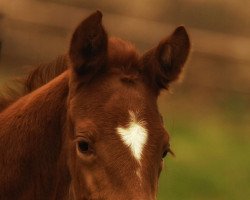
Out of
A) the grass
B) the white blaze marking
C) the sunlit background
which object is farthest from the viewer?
the sunlit background

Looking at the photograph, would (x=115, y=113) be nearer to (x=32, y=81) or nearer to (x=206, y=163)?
(x=32, y=81)

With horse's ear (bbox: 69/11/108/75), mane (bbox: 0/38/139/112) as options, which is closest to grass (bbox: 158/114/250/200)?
mane (bbox: 0/38/139/112)

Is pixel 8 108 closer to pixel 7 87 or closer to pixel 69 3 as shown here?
pixel 7 87

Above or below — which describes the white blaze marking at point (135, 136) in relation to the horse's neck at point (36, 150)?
above

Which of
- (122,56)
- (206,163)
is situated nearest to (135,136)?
(122,56)

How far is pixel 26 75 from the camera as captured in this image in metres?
5.26

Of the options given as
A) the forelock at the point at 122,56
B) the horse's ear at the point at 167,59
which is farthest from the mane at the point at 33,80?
the horse's ear at the point at 167,59

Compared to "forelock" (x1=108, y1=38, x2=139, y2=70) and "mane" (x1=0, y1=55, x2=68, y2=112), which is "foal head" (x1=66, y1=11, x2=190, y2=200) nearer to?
"forelock" (x1=108, y1=38, x2=139, y2=70)

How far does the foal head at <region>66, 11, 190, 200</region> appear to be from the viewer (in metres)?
4.30

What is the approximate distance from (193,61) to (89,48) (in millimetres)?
7705

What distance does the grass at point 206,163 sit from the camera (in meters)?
9.34

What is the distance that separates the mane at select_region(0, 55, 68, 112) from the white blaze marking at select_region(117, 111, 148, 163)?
869mm

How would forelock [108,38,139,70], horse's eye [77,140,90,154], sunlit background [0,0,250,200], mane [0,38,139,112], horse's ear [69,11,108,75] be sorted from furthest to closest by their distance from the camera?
sunlit background [0,0,250,200] → mane [0,38,139,112] → forelock [108,38,139,70] → horse's ear [69,11,108,75] → horse's eye [77,140,90,154]

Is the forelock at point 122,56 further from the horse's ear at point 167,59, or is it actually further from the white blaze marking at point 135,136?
the white blaze marking at point 135,136
